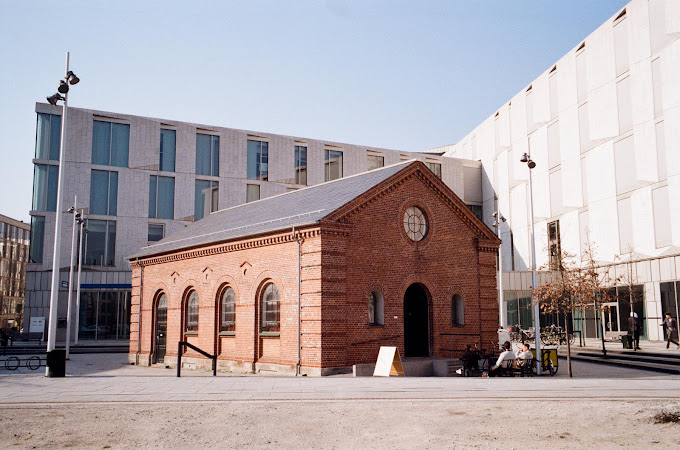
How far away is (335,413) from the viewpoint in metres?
12.7

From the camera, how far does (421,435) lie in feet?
35.9

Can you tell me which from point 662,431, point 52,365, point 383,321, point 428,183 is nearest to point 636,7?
point 428,183

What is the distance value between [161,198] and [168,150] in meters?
4.03

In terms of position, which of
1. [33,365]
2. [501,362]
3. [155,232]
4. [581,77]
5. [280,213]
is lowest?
[33,365]

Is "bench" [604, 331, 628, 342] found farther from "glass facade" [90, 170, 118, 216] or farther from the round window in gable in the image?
"glass facade" [90, 170, 118, 216]

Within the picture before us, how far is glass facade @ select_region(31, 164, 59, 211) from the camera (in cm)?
4738

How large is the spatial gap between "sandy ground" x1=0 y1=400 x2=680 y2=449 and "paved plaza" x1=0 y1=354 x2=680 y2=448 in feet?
0.06

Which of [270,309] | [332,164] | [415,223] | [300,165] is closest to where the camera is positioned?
[270,309]

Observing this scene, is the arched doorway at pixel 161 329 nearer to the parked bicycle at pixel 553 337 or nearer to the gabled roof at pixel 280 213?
the gabled roof at pixel 280 213

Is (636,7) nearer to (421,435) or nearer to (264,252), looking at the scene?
(264,252)

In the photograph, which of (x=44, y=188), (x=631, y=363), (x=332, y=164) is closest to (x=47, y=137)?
(x=44, y=188)

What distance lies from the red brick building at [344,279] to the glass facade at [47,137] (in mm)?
25874

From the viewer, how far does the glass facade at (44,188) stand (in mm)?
47375

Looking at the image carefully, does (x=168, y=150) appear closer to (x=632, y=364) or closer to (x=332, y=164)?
(x=332, y=164)
